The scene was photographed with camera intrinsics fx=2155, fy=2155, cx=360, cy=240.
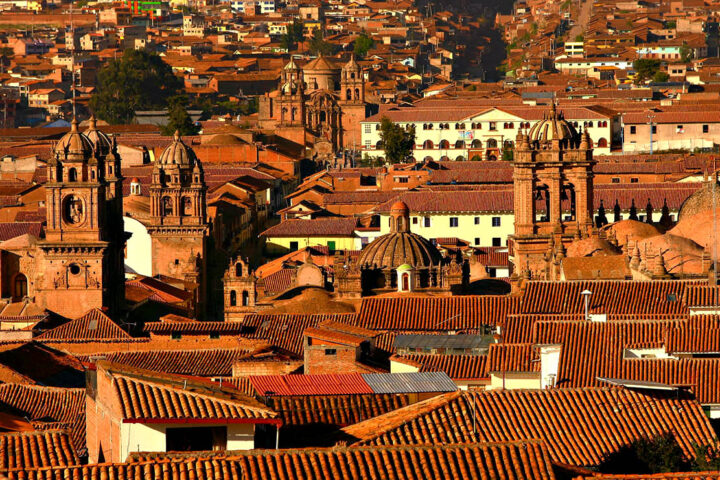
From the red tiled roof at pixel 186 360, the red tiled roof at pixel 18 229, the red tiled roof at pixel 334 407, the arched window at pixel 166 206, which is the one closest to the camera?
the red tiled roof at pixel 334 407

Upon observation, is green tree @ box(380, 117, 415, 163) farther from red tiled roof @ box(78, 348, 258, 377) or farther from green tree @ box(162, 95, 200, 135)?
red tiled roof @ box(78, 348, 258, 377)

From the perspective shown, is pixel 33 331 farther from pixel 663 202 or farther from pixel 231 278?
pixel 663 202

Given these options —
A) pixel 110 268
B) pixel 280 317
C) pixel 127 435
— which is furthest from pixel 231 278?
pixel 127 435

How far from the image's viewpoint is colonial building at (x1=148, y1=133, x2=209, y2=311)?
91.6 meters

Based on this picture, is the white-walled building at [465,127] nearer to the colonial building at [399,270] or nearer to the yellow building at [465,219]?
the yellow building at [465,219]

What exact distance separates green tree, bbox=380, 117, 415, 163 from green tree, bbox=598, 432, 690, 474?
400 feet

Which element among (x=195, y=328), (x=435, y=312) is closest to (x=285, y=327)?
(x=435, y=312)

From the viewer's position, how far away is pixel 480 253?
90.9m

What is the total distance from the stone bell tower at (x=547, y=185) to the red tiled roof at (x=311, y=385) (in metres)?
39.9

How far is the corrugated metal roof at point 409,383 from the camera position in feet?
109

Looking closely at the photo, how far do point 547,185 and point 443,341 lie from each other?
32.6 metres

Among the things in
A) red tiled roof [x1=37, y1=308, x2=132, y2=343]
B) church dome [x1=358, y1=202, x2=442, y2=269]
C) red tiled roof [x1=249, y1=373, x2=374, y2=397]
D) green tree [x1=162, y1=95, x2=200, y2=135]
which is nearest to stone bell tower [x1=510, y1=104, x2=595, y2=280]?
church dome [x1=358, y1=202, x2=442, y2=269]

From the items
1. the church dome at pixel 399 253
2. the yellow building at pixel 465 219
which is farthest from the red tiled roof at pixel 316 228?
the church dome at pixel 399 253

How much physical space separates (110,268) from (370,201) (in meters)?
44.3
